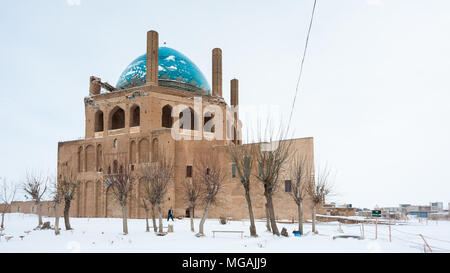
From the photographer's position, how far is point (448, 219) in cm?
3109

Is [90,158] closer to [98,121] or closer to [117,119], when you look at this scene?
[98,121]

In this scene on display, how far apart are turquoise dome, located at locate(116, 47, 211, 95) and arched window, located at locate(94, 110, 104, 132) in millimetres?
3354

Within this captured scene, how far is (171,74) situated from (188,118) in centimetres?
505

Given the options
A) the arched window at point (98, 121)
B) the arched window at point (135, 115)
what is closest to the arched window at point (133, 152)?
the arched window at point (135, 115)

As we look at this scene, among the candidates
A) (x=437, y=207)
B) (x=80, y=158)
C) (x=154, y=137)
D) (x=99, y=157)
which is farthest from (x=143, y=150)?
(x=437, y=207)

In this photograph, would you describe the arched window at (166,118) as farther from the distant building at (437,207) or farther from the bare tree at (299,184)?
the distant building at (437,207)

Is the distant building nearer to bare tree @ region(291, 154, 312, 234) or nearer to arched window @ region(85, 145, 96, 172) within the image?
bare tree @ region(291, 154, 312, 234)

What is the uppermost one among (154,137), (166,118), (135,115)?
(135,115)

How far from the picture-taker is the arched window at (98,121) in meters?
34.5

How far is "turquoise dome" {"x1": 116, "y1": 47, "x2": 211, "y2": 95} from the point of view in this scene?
3462 centimetres

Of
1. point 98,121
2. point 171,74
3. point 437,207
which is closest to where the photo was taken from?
point 98,121

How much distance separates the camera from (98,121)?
3488 cm
